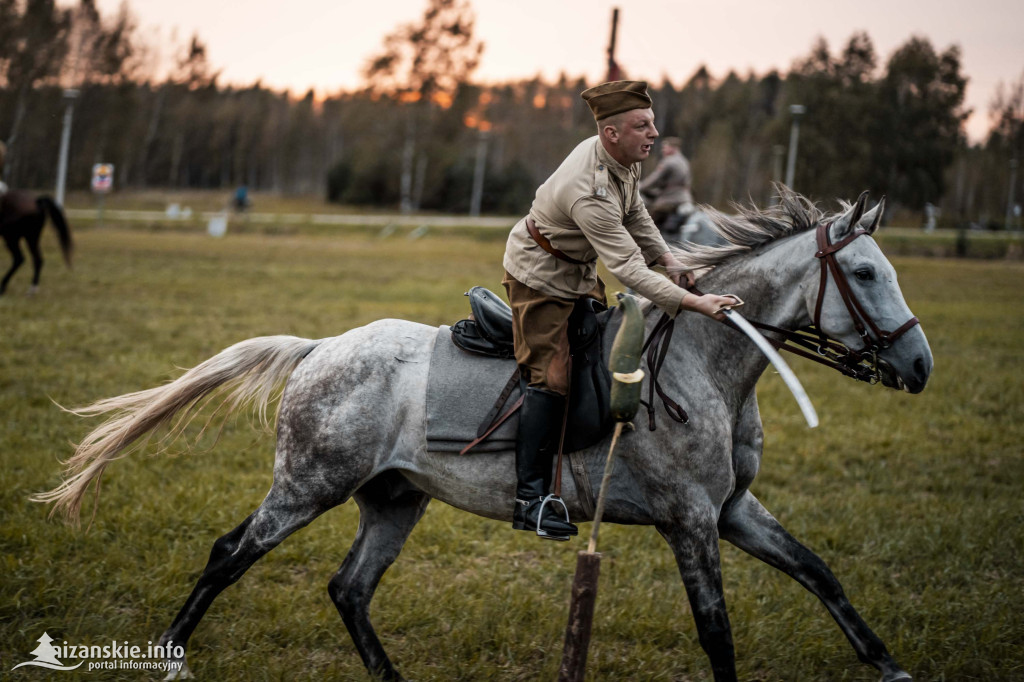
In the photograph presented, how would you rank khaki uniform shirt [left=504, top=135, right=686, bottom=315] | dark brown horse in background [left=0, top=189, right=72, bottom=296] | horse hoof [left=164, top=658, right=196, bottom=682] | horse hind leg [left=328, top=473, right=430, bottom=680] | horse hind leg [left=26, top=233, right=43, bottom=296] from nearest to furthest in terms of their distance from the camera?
khaki uniform shirt [left=504, top=135, right=686, bottom=315], horse hoof [left=164, top=658, right=196, bottom=682], horse hind leg [left=328, top=473, right=430, bottom=680], horse hind leg [left=26, top=233, right=43, bottom=296], dark brown horse in background [left=0, top=189, right=72, bottom=296]

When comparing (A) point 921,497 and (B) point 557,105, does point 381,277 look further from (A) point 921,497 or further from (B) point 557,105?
(B) point 557,105

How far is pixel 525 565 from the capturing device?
5438 mm

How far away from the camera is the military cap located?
340 centimetres

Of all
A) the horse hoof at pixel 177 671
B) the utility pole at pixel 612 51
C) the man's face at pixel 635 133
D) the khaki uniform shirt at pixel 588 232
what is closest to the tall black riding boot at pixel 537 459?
A: the khaki uniform shirt at pixel 588 232

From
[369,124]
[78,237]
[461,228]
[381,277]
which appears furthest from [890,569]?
[369,124]

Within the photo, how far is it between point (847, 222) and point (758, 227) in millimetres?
451

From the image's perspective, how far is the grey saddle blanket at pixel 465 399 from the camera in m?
3.78

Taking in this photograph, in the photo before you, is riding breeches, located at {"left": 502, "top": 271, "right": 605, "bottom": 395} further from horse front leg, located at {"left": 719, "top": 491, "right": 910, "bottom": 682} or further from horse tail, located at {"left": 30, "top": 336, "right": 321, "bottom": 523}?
horse tail, located at {"left": 30, "top": 336, "right": 321, "bottom": 523}

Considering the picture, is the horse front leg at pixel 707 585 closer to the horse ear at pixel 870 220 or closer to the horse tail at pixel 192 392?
the horse ear at pixel 870 220

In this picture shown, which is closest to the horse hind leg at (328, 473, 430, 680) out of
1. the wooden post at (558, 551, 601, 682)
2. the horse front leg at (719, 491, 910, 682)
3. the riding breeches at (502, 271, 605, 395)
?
the riding breeches at (502, 271, 605, 395)

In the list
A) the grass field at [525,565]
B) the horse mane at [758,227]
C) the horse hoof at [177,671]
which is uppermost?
the horse mane at [758,227]

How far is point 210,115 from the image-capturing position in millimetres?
78250

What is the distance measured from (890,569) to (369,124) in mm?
59918

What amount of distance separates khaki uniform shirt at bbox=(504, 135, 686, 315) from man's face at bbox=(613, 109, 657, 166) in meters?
0.09
